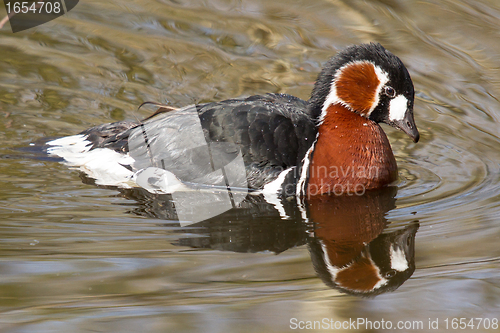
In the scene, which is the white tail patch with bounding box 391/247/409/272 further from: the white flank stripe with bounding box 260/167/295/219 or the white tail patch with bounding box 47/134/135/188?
the white tail patch with bounding box 47/134/135/188

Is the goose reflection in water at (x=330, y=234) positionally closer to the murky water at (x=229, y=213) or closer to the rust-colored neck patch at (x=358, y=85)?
the murky water at (x=229, y=213)

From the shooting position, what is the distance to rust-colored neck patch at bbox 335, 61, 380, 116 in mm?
5449

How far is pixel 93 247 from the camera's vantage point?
4242 millimetres

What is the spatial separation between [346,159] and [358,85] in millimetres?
719

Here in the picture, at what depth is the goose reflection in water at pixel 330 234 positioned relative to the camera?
12.8 feet

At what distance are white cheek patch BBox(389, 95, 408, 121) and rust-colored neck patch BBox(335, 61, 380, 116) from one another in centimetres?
17

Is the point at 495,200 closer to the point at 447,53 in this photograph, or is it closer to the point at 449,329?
the point at 449,329

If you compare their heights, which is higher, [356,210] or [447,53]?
[447,53]

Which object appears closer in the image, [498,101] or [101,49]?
[498,101]

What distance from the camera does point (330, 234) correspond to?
15.1 feet

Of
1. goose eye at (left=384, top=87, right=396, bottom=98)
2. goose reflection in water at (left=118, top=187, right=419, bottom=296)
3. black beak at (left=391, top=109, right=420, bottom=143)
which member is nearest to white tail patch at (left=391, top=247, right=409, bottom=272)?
goose reflection in water at (left=118, top=187, right=419, bottom=296)

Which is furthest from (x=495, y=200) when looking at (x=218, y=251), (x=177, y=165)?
(x=177, y=165)

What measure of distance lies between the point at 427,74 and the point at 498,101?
96 centimetres

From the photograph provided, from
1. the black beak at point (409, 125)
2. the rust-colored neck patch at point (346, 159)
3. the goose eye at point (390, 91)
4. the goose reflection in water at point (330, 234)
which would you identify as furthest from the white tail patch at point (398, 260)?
the goose eye at point (390, 91)
